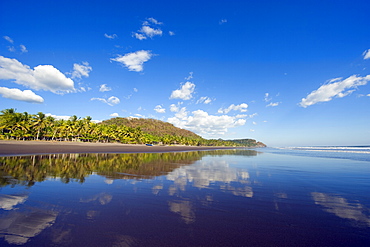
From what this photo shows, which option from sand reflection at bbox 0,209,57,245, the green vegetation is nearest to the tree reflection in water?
sand reflection at bbox 0,209,57,245

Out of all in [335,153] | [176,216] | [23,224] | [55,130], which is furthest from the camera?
[55,130]

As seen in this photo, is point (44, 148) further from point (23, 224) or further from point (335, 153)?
point (335, 153)

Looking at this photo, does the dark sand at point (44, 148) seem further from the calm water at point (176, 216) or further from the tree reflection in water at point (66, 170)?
the calm water at point (176, 216)

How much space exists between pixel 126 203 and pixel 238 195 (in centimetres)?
535

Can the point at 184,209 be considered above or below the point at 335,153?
below

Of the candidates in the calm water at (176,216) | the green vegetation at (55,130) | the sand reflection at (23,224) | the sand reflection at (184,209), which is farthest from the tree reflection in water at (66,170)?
the green vegetation at (55,130)

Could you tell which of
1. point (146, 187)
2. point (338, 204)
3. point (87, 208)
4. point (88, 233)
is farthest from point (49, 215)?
point (338, 204)

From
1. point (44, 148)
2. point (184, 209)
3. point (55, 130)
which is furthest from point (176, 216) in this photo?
point (55, 130)

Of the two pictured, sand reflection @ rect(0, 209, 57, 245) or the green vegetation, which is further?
the green vegetation

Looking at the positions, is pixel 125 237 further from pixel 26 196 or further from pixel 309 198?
pixel 309 198

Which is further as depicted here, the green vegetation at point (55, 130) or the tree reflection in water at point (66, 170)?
the green vegetation at point (55, 130)

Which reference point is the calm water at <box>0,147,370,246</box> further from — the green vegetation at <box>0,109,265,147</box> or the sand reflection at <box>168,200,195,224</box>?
the green vegetation at <box>0,109,265,147</box>

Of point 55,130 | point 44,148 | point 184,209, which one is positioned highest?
point 55,130

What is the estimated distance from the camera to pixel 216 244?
14.3ft
